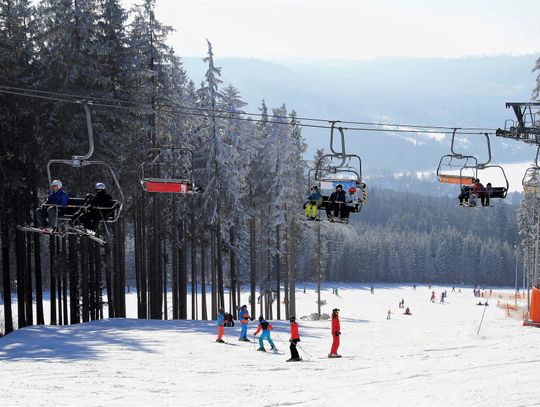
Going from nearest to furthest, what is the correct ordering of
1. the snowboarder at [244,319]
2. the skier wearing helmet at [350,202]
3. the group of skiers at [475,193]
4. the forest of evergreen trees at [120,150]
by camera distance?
the skier wearing helmet at [350,202]
the group of skiers at [475,193]
the snowboarder at [244,319]
the forest of evergreen trees at [120,150]

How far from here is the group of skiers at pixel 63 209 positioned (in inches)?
826

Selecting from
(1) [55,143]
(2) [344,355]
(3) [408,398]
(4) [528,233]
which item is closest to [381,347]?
(2) [344,355]

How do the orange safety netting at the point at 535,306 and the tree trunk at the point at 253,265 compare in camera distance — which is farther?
the tree trunk at the point at 253,265

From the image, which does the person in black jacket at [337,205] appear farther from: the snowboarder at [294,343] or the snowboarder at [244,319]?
the snowboarder at [244,319]

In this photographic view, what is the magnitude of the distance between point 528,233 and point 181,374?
59.8 meters

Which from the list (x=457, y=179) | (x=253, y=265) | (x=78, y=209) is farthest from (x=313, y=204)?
(x=253, y=265)

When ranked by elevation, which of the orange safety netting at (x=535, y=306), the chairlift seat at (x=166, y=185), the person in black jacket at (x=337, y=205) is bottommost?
the orange safety netting at (x=535, y=306)

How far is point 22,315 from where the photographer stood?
35719 millimetres

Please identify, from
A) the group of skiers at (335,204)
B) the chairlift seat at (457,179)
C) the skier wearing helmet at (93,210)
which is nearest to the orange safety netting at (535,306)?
the chairlift seat at (457,179)

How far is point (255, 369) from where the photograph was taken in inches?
954

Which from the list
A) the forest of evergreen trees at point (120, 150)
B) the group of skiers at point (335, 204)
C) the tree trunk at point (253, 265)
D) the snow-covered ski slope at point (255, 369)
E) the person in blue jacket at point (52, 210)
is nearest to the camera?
the snow-covered ski slope at point (255, 369)

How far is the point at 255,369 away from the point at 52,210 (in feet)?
24.4

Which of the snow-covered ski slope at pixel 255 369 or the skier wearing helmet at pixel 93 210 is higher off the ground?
the skier wearing helmet at pixel 93 210

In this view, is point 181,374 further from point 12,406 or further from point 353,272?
point 353,272
